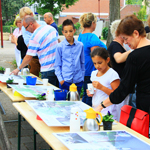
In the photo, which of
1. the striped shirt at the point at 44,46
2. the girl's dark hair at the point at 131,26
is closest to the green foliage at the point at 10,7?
the striped shirt at the point at 44,46

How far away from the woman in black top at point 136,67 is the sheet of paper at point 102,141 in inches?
18.4

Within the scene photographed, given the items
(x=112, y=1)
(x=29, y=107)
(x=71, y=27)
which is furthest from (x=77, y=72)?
(x=112, y=1)

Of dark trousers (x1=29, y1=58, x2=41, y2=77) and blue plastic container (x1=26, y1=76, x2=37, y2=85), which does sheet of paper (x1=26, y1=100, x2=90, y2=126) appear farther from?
dark trousers (x1=29, y1=58, x2=41, y2=77)

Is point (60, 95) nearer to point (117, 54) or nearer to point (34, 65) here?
point (117, 54)

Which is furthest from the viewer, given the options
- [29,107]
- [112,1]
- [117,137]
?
[112,1]

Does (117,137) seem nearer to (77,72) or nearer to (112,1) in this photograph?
(77,72)

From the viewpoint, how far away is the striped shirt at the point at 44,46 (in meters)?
4.10

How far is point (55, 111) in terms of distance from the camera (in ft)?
7.83

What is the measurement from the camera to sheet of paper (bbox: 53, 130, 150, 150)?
1.64m

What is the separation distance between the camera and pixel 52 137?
1.92 metres

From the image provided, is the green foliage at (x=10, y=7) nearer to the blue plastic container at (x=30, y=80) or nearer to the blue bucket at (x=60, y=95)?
the blue plastic container at (x=30, y=80)

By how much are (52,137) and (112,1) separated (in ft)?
24.0

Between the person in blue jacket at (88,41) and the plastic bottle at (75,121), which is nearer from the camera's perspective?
the plastic bottle at (75,121)

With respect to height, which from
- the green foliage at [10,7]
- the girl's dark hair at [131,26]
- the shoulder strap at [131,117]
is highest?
the green foliage at [10,7]
